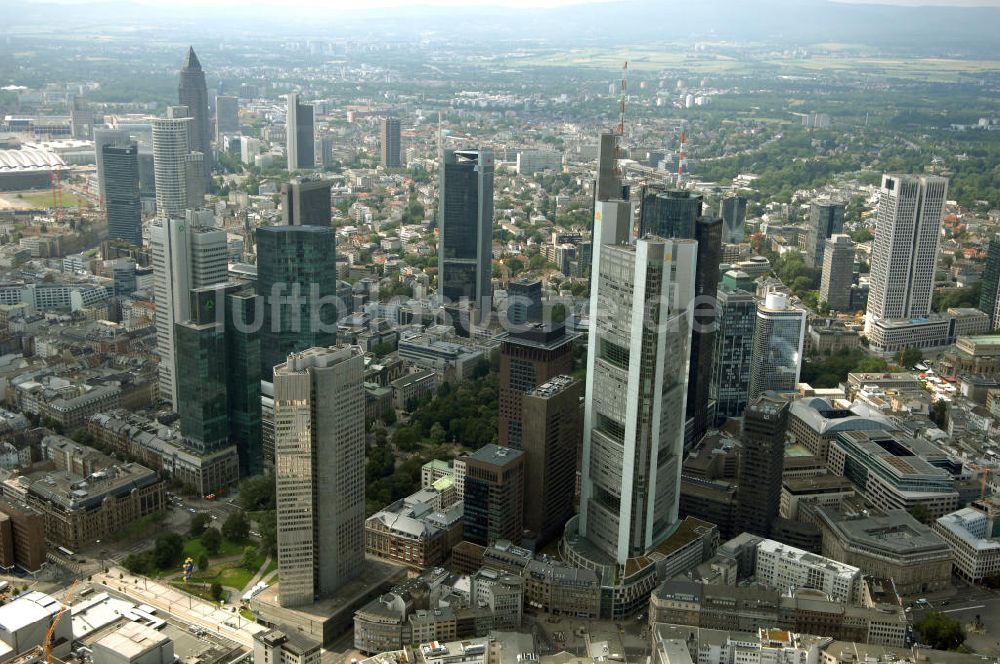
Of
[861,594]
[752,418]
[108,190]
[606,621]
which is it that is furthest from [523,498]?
[108,190]

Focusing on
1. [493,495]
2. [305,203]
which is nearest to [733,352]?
[493,495]

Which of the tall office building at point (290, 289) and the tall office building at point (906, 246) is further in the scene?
the tall office building at point (906, 246)

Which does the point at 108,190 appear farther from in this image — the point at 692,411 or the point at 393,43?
the point at 393,43

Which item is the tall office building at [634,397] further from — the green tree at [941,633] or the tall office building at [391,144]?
the tall office building at [391,144]

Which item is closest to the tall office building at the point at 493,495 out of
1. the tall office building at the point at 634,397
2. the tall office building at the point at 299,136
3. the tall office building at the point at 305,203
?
the tall office building at the point at 634,397

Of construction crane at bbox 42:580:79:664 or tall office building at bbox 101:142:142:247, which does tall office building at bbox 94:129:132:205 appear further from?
construction crane at bbox 42:580:79:664

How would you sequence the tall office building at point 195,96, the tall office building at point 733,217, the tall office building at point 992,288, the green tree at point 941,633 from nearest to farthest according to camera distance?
1. the green tree at point 941,633
2. the tall office building at point 992,288
3. the tall office building at point 733,217
4. the tall office building at point 195,96

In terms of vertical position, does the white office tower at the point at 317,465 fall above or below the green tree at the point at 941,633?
above
